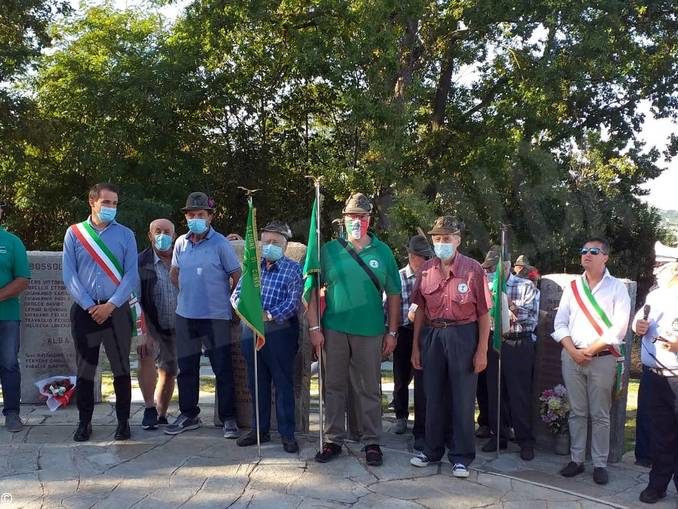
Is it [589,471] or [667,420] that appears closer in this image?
[667,420]

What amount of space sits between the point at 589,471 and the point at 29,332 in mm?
5458

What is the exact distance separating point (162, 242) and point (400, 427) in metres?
2.79

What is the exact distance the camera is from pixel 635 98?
21.8 m

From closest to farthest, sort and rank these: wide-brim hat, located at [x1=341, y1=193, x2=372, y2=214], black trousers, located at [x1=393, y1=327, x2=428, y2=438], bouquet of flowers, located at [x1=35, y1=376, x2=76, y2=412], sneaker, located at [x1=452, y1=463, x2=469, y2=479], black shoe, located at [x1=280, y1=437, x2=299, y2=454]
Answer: sneaker, located at [x1=452, y1=463, x2=469, y2=479] → wide-brim hat, located at [x1=341, y1=193, x2=372, y2=214] → black shoe, located at [x1=280, y1=437, x2=299, y2=454] → black trousers, located at [x1=393, y1=327, x2=428, y2=438] → bouquet of flowers, located at [x1=35, y1=376, x2=76, y2=412]

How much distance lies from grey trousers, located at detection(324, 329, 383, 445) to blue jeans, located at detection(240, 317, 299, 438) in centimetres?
33

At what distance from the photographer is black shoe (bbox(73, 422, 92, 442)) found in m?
5.88

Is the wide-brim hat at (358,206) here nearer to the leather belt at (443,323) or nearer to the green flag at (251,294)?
the green flag at (251,294)

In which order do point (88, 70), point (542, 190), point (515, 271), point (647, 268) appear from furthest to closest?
1. point (647, 268)
2. point (542, 190)
3. point (88, 70)
4. point (515, 271)

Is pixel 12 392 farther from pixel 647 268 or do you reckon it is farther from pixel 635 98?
pixel 647 268

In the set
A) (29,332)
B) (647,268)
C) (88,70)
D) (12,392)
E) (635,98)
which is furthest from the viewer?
(647,268)

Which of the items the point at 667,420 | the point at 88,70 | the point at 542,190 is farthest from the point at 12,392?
the point at 542,190

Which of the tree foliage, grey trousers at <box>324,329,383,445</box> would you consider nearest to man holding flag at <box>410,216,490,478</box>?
grey trousers at <box>324,329,383,445</box>

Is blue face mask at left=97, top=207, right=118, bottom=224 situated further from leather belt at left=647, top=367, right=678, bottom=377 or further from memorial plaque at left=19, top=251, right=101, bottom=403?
leather belt at left=647, top=367, right=678, bottom=377

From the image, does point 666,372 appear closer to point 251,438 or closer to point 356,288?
point 356,288
